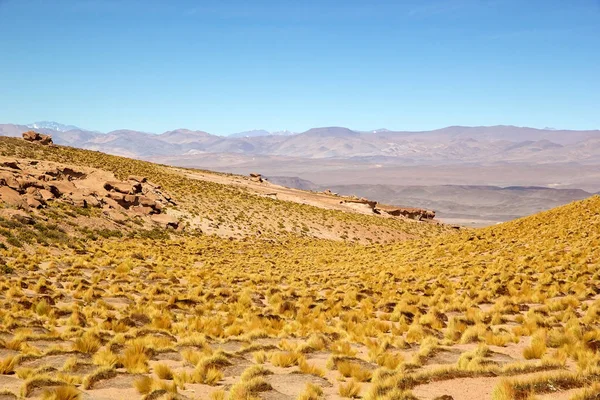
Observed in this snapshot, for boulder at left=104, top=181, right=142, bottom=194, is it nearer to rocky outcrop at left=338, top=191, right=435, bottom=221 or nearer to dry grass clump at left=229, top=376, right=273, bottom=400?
dry grass clump at left=229, top=376, right=273, bottom=400

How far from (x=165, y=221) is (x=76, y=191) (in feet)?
24.4

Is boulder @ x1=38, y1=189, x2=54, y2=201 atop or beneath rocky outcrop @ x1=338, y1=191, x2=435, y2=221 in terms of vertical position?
atop

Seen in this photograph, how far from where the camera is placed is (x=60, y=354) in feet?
32.1

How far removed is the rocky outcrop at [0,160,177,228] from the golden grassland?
17.9 feet

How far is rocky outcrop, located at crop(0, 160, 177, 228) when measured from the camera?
31.6 meters

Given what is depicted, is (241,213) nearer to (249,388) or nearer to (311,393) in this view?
(249,388)

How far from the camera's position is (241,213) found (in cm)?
5169

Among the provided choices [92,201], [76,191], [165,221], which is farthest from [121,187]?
[165,221]

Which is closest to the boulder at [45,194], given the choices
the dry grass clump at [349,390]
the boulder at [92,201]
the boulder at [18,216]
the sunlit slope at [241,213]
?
the boulder at [92,201]

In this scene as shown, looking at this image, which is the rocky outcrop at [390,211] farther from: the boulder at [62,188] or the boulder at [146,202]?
the boulder at [62,188]

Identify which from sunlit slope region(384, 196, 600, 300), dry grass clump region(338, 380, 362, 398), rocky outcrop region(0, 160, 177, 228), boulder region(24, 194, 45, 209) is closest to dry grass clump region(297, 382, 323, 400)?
dry grass clump region(338, 380, 362, 398)

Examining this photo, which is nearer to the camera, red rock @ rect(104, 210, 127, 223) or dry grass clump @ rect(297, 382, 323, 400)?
dry grass clump @ rect(297, 382, 323, 400)

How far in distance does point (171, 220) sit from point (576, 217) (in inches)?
1218

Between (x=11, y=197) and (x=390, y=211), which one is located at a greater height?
(x=11, y=197)
